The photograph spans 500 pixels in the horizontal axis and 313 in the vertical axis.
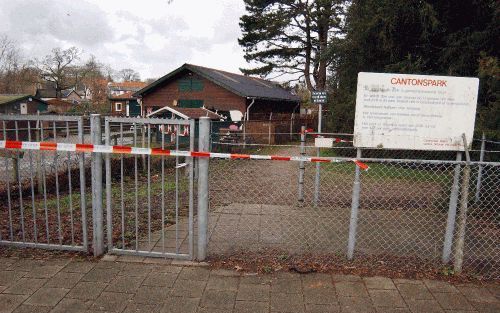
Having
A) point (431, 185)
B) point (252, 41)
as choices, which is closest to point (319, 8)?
point (252, 41)

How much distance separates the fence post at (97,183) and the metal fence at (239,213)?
12 millimetres

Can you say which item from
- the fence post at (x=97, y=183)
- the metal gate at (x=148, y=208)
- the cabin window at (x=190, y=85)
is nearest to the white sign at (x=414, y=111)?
the metal gate at (x=148, y=208)

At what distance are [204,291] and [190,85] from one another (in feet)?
70.5

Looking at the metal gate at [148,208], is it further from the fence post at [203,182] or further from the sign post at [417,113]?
the sign post at [417,113]

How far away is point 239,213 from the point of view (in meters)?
6.65

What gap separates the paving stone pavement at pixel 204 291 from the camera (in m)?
3.49

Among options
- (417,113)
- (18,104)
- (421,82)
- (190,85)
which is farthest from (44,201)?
(18,104)

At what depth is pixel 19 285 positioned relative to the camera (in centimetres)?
379

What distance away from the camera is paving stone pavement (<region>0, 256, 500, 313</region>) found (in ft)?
11.5

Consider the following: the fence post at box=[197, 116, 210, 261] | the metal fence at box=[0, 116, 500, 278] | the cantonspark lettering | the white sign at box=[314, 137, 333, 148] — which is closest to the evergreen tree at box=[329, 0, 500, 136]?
the metal fence at box=[0, 116, 500, 278]

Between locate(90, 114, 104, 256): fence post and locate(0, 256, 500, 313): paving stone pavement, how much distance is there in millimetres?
264

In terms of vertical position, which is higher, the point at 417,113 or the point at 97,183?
the point at 417,113

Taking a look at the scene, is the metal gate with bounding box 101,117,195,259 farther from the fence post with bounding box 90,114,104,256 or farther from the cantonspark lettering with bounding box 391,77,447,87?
the cantonspark lettering with bounding box 391,77,447,87

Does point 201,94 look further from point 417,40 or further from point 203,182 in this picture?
point 203,182
